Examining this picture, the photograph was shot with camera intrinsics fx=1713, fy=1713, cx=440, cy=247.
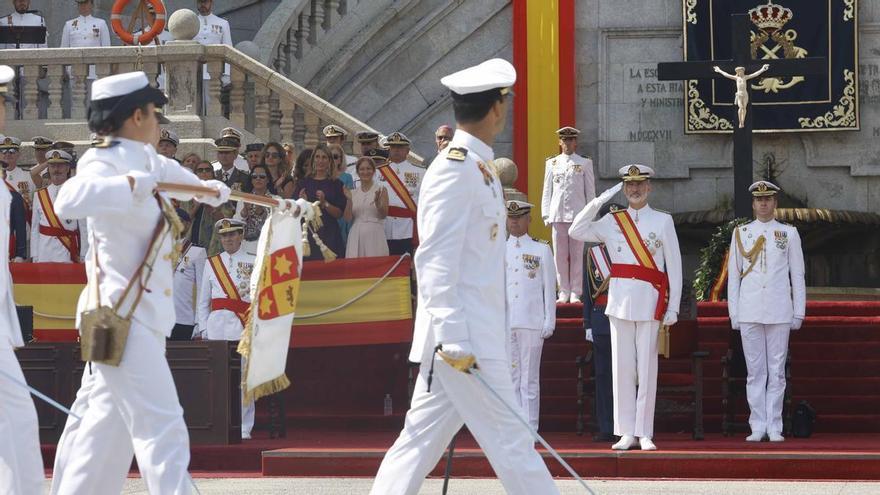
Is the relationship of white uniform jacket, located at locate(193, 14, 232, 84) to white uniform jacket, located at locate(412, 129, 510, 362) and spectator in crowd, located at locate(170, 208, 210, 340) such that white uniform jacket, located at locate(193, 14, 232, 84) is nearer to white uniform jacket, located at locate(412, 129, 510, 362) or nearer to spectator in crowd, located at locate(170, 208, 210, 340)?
spectator in crowd, located at locate(170, 208, 210, 340)

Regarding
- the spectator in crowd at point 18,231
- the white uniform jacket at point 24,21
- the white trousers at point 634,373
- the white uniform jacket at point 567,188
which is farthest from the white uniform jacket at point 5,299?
the white uniform jacket at point 24,21

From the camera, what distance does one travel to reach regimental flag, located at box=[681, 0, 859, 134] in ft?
69.7

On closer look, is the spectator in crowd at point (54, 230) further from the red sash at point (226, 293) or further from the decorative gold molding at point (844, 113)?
the decorative gold molding at point (844, 113)

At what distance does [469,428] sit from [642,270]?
551 cm

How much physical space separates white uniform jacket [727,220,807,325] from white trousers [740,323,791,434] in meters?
0.13

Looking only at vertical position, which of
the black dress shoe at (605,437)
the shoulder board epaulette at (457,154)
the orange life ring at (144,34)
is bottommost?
the black dress shoe at (605,437)

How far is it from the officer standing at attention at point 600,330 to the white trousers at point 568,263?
3.13 meters

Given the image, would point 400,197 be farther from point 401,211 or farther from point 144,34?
point 144,34

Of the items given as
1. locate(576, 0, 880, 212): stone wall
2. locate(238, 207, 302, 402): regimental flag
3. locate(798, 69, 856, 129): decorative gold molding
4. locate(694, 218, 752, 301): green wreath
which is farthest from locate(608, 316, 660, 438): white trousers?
locate(798, 69, 856, 129): decorative gold molding

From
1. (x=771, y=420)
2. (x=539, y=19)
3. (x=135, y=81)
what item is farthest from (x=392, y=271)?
(x=539, y=19)

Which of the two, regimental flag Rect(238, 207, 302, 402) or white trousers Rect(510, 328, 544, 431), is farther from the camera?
white trousers Rect(510, 328, 544, 431)

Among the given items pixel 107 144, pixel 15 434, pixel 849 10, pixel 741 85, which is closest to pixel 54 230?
pixel 741 85

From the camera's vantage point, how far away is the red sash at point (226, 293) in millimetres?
13406

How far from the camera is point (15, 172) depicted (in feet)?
54.2
